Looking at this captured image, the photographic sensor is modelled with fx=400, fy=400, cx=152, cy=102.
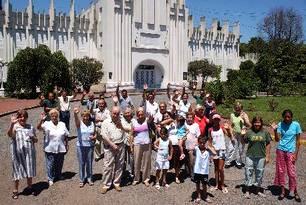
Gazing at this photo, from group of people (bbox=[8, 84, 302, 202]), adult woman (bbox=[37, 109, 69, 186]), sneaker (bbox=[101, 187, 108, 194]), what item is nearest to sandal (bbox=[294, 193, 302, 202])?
group of people (bbox=[8, 84, 302, 202])

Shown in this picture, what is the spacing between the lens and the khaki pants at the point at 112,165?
329 inches

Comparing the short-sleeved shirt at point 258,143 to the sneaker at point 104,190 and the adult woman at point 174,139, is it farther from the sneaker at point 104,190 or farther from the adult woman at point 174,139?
the sneaker at point 104,190

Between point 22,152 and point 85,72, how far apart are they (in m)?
30.8

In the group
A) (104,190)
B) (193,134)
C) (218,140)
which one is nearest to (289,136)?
(218,140)

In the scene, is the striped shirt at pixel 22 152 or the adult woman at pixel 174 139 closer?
the striped shirt at pixel 22 152

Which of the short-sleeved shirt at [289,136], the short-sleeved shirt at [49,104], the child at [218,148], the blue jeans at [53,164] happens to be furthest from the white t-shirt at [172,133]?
the short-sleeved shirt at [49,104]

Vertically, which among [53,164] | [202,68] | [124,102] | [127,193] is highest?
[202,68]

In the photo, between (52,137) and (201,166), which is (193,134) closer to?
(201,166)

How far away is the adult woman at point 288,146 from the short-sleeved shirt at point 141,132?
2.64 metres

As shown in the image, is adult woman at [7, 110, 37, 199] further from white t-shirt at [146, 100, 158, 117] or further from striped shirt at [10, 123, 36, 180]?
white t-shirt at [146, 100, 158, 117]

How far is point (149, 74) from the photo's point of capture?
150 feet

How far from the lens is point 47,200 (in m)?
7.82

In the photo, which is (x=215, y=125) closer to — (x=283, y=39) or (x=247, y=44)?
(x=283, y=39)

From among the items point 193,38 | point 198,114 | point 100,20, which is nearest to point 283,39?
point 193,38
